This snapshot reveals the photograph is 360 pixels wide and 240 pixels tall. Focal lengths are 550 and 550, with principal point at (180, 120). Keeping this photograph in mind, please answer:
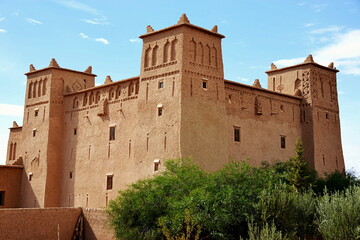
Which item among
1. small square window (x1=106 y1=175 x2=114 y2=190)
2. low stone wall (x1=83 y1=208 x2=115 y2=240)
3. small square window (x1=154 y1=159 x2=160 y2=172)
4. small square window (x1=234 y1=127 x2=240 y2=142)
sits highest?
small square window (x1=234 y1=127 x2=240 y2=142)

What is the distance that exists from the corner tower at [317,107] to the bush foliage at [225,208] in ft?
37.2

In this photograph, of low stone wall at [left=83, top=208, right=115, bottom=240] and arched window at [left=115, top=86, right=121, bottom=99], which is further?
arched window at [left=115, top=86, right=121, bottom=99]

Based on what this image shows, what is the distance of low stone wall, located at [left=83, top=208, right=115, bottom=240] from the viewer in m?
27.8

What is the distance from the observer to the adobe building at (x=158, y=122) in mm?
29375

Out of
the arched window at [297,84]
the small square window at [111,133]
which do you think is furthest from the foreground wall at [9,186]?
the arched window at [297,84]

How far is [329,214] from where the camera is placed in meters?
20.3

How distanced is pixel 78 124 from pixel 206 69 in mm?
10616

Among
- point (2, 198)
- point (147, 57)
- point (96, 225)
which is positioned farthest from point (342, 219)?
point (2, 198)

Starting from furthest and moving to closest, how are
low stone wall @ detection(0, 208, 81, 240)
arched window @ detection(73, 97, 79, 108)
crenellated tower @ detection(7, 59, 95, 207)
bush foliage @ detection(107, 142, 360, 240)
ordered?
1. arched window @ detection(73, 97, 79, 108)
2. crenellated tower @ detection(7, 59, 95, 207)
3. low stone wall @ detection(0, 208, 81, 240)
4. bush foliage @ detection(107, 142, 360, 240)

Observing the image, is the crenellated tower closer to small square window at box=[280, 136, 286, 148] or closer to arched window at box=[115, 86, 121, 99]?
arched window at box=[115, 86, 121, 99]

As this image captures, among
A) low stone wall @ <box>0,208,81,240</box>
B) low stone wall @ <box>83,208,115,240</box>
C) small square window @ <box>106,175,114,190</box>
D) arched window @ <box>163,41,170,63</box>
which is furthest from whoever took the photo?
small square window @ <box>106,175,114,190</box>

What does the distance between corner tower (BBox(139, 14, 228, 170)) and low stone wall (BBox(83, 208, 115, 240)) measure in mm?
5025

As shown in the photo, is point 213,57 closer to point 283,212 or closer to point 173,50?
point 173,50

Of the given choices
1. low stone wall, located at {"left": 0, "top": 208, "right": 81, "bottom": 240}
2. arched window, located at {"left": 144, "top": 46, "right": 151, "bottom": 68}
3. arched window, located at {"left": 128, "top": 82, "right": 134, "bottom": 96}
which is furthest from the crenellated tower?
arched window, located at {"left": 144, "top": 46, "right": 151, "bottom": 68}
